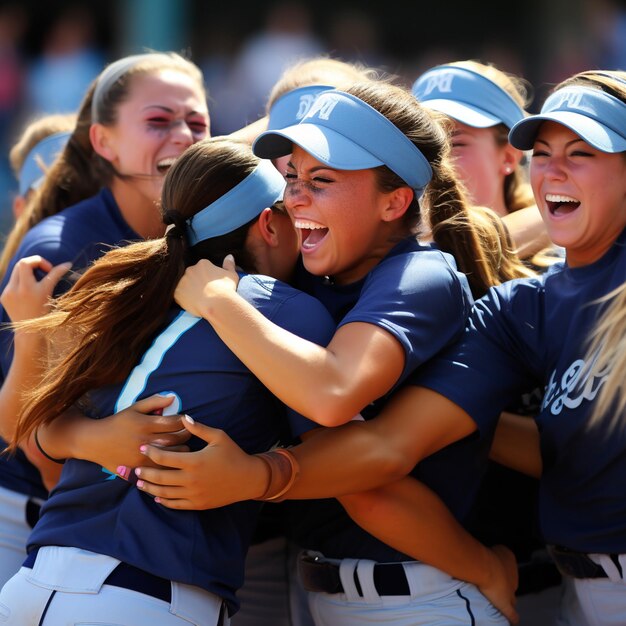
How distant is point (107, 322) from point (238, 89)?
26.0 feet

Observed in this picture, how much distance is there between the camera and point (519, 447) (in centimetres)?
291

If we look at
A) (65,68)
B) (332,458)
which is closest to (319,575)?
(332,458)

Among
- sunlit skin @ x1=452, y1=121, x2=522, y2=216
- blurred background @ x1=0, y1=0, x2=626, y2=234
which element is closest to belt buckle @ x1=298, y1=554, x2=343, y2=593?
sunlit skin @ x1=452, y1=121, x2=522, y2=216

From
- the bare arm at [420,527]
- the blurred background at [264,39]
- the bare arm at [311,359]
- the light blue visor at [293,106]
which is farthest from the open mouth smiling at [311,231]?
the blurred background at [264,39]

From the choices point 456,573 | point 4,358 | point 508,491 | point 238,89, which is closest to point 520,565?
point 508,491

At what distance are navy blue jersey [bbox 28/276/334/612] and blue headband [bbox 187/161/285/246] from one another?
180 mm

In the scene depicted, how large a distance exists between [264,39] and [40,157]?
6669 mm

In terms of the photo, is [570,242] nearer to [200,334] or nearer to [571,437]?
[571,437]

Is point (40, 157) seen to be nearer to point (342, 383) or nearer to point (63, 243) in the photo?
point (63, 243)

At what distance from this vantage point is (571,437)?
268 cm

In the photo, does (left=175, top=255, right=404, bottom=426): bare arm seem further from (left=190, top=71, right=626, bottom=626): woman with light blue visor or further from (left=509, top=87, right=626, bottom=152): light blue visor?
(left=509, top=87, right=626, bottom=152): light blue visor

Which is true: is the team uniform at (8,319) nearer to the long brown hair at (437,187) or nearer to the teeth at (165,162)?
the teeth at (165,162)

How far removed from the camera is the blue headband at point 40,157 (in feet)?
14.4

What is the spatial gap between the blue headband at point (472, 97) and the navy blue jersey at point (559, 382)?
94 centimetres
